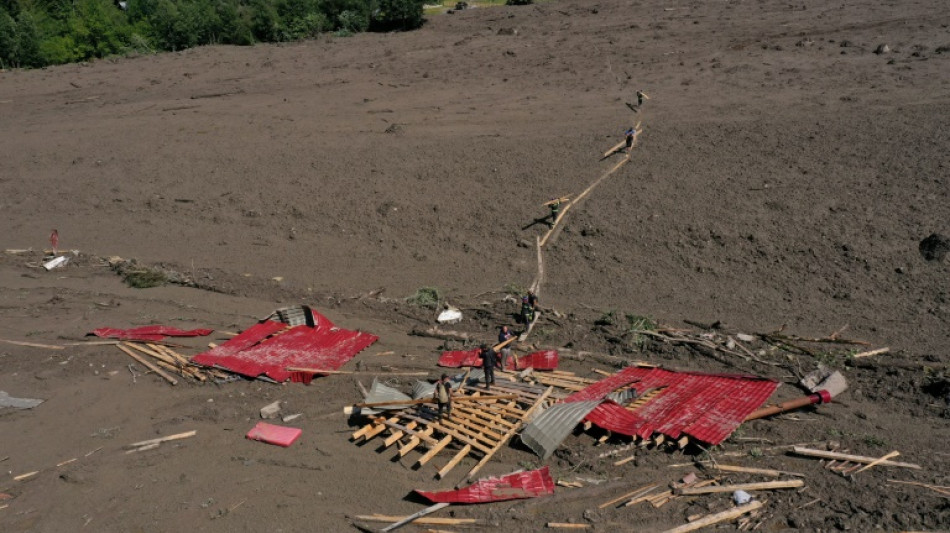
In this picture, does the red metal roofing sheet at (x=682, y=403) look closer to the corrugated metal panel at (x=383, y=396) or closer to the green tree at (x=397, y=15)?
the corrugated metal panel at (x=383, y=396)

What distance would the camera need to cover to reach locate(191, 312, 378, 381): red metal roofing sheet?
582 inches

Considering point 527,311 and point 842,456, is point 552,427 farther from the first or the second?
point 842,456

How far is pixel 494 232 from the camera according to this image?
1992 cm

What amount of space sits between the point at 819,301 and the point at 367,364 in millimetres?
10885

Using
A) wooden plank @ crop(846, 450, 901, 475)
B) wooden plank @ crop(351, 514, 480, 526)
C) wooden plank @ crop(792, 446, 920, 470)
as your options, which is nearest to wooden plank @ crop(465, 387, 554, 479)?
wooden plank @ crop(351, 514, 480, 526)

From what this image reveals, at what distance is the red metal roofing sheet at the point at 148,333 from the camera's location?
1658cm

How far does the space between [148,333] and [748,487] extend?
14.2m

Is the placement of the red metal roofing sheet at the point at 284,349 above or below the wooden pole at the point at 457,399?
below

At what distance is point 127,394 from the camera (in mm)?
14406

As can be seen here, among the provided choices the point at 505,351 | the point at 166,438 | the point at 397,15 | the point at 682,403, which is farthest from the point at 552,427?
the point at 397,15

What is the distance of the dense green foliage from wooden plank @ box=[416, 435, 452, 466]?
1138 inches

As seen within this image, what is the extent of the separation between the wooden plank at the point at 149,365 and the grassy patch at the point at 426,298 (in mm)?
5965

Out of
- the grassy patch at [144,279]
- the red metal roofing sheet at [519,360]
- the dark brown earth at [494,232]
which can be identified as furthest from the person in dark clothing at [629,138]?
the grassy patch at [144,279]

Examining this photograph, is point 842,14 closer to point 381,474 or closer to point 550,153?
point 550,153
